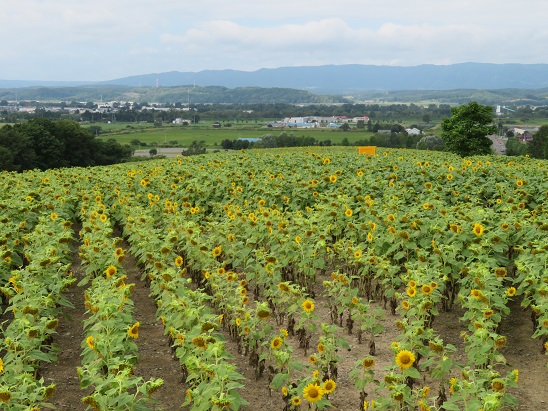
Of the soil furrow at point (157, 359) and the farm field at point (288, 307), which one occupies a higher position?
the farm field at point (288, 307)

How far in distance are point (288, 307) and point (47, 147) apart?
59.5m

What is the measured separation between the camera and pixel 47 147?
60688 mm

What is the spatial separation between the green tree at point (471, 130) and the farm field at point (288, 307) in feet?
92.1

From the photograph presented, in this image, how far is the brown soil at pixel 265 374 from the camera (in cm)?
628

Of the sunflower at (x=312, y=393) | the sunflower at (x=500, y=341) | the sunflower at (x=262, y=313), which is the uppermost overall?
the sunflower at (x=262, y=313)

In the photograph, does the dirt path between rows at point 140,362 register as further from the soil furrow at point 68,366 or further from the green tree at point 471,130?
the green tree at point 471,130

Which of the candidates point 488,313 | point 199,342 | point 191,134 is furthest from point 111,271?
point 191,134

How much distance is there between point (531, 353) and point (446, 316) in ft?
4.81

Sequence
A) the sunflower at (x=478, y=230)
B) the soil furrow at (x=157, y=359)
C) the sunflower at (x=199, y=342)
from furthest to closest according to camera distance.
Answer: the sunflower at (x=478, y=230) → the soil furrow at (x=157, y=359) → the sunflower at (x=199, y=342)

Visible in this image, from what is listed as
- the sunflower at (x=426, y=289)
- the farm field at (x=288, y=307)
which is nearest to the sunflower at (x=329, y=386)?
the farm field at (x=288, y=307)

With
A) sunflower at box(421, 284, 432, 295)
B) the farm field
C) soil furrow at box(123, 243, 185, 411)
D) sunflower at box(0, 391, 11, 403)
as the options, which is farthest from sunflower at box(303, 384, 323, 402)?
sunflower at box(0, 391, 11, 403)

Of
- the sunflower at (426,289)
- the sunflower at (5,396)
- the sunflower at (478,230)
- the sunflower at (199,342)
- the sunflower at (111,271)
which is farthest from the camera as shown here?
the sunflower at (478,230)

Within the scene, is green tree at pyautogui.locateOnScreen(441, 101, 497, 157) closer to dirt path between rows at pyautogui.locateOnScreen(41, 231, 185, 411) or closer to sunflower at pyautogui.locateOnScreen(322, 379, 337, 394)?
dirt path between rows at pyautogui.locateOnScreen(41, 231, 185, 411)

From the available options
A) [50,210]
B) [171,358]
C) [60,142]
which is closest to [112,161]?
[60,142]
